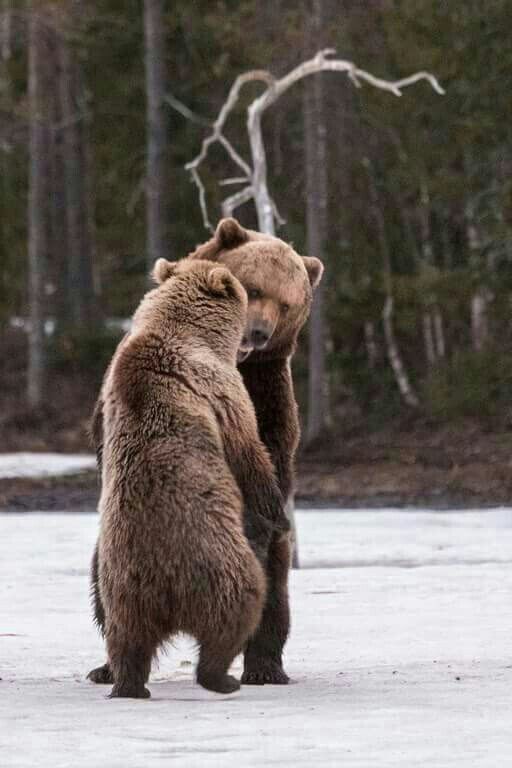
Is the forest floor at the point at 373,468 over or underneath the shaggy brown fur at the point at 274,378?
underneath

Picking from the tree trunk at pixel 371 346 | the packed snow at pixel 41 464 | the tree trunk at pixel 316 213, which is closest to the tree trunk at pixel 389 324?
the tree trunk at pixel 371 346

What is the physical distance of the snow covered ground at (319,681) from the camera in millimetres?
4602

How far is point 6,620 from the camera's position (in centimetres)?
841

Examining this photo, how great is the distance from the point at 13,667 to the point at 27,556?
539 centimetres

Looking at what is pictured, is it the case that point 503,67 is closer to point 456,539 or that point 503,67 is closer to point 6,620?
point 456,539

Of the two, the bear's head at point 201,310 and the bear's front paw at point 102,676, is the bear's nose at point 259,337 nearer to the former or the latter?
the bear's head at point 201,310

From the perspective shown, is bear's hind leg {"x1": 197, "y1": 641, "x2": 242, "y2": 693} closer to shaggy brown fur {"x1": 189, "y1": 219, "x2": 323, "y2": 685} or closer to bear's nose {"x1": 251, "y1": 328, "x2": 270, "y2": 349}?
shaggy brown fur {"x1": 189, "y1": 219, "x2": 323, "y2": 685}

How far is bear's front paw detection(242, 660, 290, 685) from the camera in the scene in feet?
20.3

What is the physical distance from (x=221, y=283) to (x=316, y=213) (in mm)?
16912

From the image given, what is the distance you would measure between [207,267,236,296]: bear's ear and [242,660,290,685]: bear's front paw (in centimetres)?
138

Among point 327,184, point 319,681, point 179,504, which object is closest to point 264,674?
point 319,681

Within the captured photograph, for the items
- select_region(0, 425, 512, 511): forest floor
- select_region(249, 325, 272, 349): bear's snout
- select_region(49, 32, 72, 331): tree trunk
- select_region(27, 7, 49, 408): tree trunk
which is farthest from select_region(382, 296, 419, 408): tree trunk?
select_region(249, 325, 272, 349): bear's snout

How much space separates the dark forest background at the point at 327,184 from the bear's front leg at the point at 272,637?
46.8 ft

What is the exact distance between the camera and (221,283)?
19.2ft
